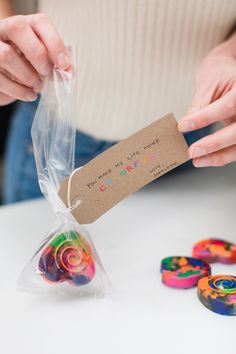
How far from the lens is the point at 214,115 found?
2.00ft

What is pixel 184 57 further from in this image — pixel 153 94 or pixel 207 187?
pixel 207 187

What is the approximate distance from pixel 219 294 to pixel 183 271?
2.9 inches

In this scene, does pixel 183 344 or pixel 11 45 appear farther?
pixel 11 45

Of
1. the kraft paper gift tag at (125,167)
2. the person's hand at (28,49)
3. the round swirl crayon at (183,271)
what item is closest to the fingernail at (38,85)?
the person's hand at (28,49)

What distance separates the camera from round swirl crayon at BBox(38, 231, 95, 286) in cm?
59

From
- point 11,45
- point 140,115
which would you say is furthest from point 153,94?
point 11,45

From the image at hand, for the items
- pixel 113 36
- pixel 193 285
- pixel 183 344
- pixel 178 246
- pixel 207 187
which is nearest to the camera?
pixel 183 344

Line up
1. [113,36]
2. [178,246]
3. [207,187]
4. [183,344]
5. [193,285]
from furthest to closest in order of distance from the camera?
1. [207,187]
2. [113,36]
3. [178,246]
4. [193,285]
5. [183,344]

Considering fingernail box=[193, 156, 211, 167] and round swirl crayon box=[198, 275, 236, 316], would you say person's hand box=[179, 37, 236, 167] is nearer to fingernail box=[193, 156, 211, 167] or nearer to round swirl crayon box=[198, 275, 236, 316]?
fingernail box=[193, 156, 211, 167]

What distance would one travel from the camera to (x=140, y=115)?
94cm

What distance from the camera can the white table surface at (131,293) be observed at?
0.54m

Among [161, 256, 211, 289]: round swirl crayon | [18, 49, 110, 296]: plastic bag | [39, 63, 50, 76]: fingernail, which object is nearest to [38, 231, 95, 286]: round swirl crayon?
[18, 49, 110, 296]: plastic bag

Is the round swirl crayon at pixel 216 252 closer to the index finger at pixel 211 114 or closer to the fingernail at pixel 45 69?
the index finger at pixel 211 114

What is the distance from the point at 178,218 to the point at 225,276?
0.23 m
